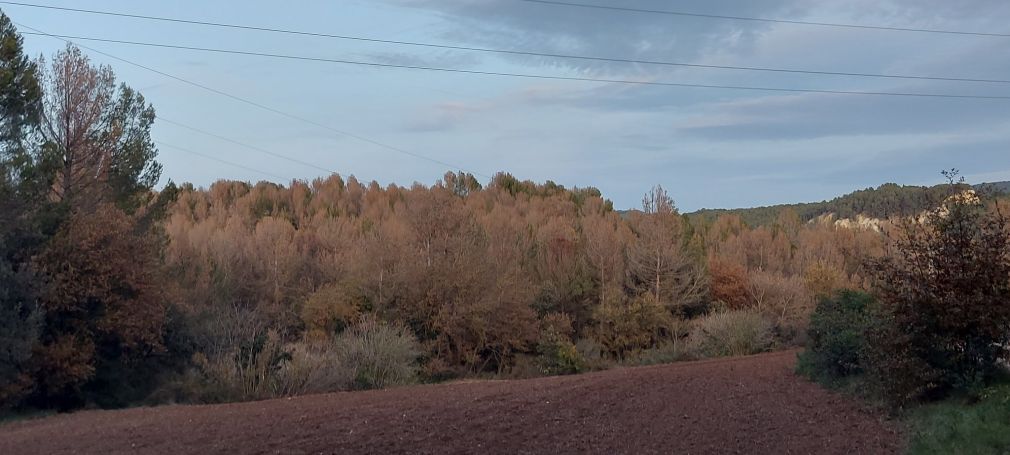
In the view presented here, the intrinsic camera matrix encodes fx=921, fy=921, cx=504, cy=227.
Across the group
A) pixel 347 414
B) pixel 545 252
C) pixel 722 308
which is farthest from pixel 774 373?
pixel 545 252

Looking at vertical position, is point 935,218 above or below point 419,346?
above

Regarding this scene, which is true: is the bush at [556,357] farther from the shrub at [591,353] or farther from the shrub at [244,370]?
the shrub at [244,370]

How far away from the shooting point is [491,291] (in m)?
41.4

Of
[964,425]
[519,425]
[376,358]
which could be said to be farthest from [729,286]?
[519,425]

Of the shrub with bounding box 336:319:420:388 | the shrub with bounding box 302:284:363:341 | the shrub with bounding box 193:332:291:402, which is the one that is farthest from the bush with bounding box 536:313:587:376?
the shrub with bounding box 193:332:291:402

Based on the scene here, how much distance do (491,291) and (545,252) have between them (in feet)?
→ 48.3

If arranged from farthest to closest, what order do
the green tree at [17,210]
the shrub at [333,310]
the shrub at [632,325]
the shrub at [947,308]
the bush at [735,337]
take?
1. the shrub at [632,325]
2. the shrub at [333,310]
3. the bush at [735,337]
4. the green tree at [17,210]
5. the shrub at [947,308]

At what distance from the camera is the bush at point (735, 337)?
34188mm

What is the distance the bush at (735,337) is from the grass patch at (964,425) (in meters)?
20.6

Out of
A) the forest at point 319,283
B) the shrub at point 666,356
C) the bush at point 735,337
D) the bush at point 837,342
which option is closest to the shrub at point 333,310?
the forest at point 319,283

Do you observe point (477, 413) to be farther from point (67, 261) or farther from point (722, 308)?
point (722, 308)

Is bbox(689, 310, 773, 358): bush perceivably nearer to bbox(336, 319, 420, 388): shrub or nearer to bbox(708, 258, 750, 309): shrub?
bbox(336, 319, 420, 388): shrub

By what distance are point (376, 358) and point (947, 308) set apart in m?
18.3

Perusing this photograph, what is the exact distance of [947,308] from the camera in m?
13.6
